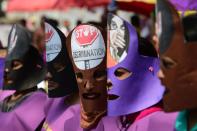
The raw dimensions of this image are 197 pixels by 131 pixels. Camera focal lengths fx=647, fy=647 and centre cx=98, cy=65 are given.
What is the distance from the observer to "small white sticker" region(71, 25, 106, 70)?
3.90 meters

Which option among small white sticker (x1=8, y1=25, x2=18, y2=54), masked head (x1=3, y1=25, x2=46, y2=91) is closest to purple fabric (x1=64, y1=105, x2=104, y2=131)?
masked head (x1=3, y1=25, x2=46, y2=91)

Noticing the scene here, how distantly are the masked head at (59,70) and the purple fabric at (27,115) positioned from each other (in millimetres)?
392

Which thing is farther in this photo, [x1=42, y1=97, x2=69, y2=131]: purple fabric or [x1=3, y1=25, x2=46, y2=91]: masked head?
[x1=3, y1=25, x2=46, y2=91]: masked head

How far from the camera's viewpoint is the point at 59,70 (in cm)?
436

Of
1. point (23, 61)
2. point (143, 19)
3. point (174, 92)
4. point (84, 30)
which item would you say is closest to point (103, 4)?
point (143, 19)

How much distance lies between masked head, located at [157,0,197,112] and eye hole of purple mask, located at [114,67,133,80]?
2.03ft

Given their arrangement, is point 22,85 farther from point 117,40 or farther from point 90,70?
point 117,40

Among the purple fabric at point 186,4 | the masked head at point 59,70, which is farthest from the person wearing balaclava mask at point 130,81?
the purple fabric at point 186,4

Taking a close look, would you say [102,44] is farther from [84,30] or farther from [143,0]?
[143,0]

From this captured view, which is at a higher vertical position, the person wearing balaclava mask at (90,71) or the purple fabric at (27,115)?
the person wearing balaclava mask at (90,71)

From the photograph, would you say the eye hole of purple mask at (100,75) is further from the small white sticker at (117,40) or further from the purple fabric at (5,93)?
the purple fabric at (5,93)

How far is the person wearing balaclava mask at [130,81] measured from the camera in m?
3.58

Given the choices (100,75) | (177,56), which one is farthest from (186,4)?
(177,56)

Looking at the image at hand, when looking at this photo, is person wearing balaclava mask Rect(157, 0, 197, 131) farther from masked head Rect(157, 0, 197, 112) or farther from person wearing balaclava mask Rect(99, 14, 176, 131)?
person wearing balaclava mask Rect(99, 14, 176, 131)
